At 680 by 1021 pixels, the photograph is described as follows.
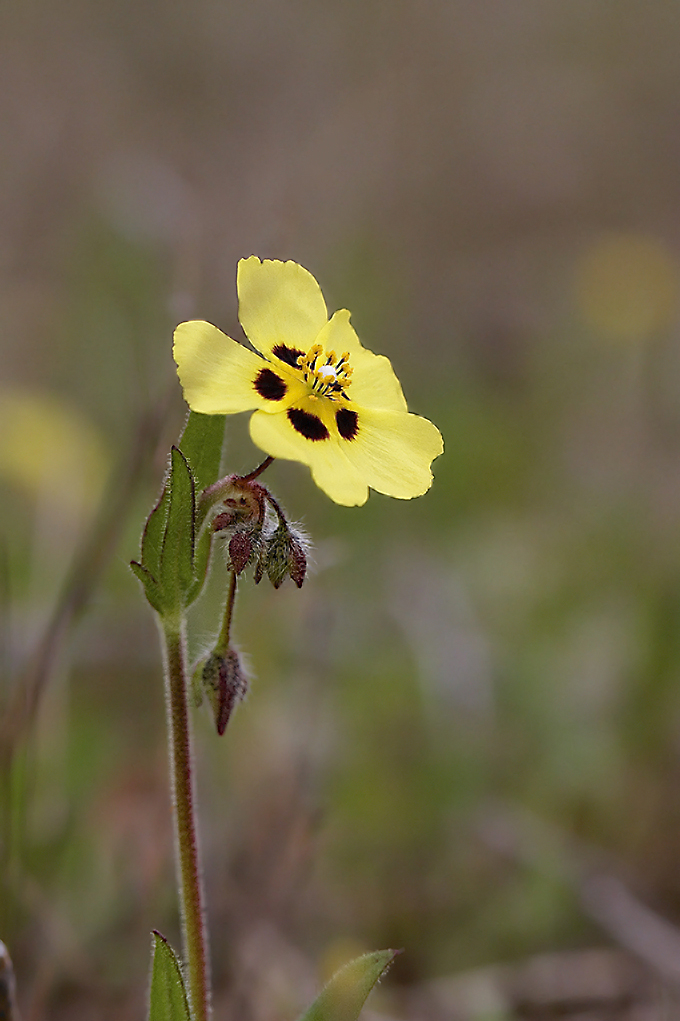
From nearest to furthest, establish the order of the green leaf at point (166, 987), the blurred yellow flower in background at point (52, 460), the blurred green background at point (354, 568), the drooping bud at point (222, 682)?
the green leaf at point (166, 987), the drooping bud at point (222, 682), the blurred green background at point (354, 568), the blurred yellow flower in background at point (52, 460)

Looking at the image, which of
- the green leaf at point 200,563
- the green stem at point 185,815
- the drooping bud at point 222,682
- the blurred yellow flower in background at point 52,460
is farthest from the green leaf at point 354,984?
the blurred yellow flower in background at point 52,460

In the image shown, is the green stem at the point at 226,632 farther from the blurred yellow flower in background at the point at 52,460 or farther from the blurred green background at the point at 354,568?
the blurred yellow flower in background at the point at 52,460

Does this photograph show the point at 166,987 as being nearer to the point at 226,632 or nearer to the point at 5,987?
the point at 5,987

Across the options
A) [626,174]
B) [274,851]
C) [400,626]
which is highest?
[626,174]

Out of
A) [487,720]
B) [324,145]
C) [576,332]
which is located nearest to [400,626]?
[487,720]

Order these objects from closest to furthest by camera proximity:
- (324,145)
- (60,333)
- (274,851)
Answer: (274,851)
(60,333)
(324,145)

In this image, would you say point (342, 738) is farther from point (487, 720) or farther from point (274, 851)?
point (274, 851)

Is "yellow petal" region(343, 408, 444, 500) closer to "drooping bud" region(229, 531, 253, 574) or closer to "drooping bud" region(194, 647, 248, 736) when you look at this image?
"drooping bud" region(229, 531, 253, 574)
